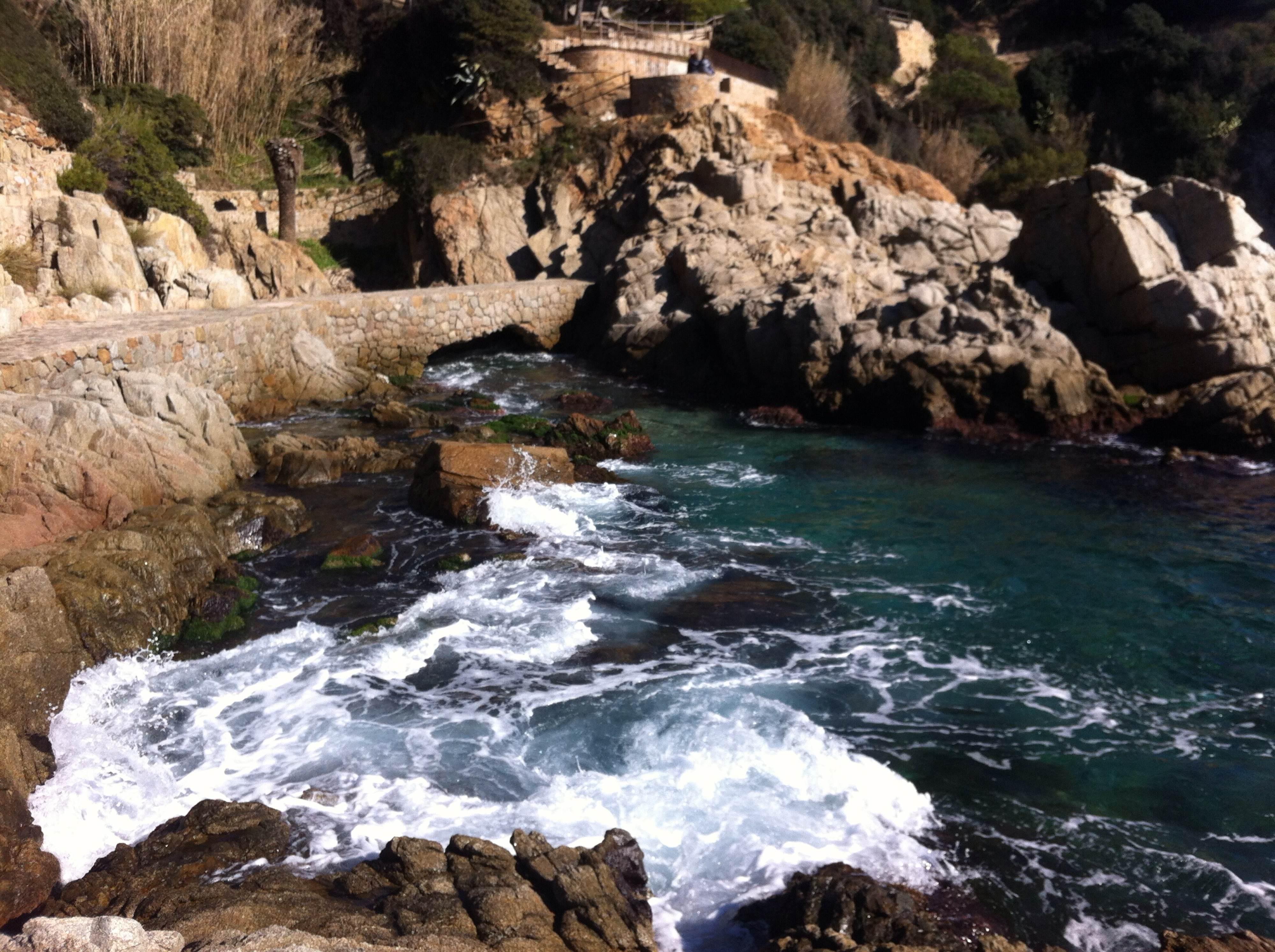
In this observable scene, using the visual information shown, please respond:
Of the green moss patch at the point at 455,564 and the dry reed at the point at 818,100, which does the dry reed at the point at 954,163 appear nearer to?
the dry reed at the point at 818,100

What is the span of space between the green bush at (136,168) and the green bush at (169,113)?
1179 mm

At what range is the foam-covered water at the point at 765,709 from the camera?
20.1 feet

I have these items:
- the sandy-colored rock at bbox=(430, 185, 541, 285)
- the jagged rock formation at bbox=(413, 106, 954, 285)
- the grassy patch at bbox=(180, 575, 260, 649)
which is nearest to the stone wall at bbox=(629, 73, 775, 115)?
the jagged rock formation at bbox=(413, 106, 954, 285)

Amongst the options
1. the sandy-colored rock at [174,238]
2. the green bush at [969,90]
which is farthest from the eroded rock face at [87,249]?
the green bush at [969,90]

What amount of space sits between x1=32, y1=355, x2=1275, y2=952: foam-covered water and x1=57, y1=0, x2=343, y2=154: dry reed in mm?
19998

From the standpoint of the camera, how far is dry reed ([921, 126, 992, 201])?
30672mm

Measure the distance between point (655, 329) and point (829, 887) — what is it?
1660cm

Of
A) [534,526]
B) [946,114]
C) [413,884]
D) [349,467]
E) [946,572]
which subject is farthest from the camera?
[946,114]

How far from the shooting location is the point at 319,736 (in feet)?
24.2

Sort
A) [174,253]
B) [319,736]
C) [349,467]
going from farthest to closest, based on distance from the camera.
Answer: [174,253]
[349,467]
[319,736]

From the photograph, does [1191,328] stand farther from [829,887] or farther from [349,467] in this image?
[829,887]

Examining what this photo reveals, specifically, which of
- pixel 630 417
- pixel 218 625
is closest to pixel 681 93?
pixel 630 417

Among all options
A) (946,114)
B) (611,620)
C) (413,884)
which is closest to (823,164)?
(946,114)

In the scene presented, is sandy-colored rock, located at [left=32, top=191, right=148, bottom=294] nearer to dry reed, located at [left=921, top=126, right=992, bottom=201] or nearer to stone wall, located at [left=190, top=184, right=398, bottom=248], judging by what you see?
stone wall, located at [left=190, top=184, right=398, bottom=248]
